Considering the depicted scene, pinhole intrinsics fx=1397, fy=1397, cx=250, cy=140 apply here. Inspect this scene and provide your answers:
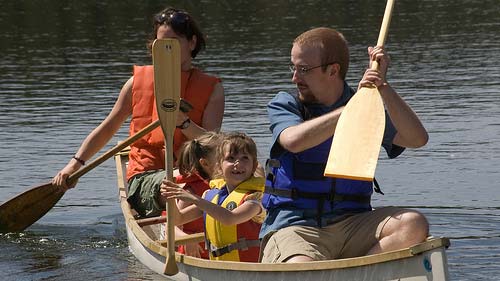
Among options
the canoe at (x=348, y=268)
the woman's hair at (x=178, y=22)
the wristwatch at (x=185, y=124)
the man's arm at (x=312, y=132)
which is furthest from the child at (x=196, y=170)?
the man's arm at (x=312, y=132)

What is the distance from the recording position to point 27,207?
10.8 meters

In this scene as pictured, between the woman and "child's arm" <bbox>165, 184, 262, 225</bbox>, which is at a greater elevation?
the woman

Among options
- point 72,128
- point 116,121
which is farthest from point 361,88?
point 72,128

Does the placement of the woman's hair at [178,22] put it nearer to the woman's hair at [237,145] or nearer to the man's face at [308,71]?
the woman's hair at [237,145]

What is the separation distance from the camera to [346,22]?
27219 millimetres

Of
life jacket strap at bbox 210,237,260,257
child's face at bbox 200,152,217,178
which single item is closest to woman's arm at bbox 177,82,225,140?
child's face at bbox 200,152,217,178

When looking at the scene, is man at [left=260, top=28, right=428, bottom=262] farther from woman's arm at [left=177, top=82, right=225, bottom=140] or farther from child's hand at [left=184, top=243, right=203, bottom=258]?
woman's arm at [left=177, top=82, right=225, bottom=140]

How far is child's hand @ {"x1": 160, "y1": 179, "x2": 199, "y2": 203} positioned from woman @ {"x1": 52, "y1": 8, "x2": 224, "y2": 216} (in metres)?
1.42

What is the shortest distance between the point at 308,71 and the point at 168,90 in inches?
59.2

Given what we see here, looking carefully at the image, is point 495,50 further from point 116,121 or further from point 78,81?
point 116,121

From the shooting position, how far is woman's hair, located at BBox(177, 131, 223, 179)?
8.11 m

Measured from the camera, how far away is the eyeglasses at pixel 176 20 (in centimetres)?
904

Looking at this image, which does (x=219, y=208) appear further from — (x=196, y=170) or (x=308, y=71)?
(x=308, y=71)

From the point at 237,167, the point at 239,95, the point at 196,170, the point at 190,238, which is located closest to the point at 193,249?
the point at 190,238
